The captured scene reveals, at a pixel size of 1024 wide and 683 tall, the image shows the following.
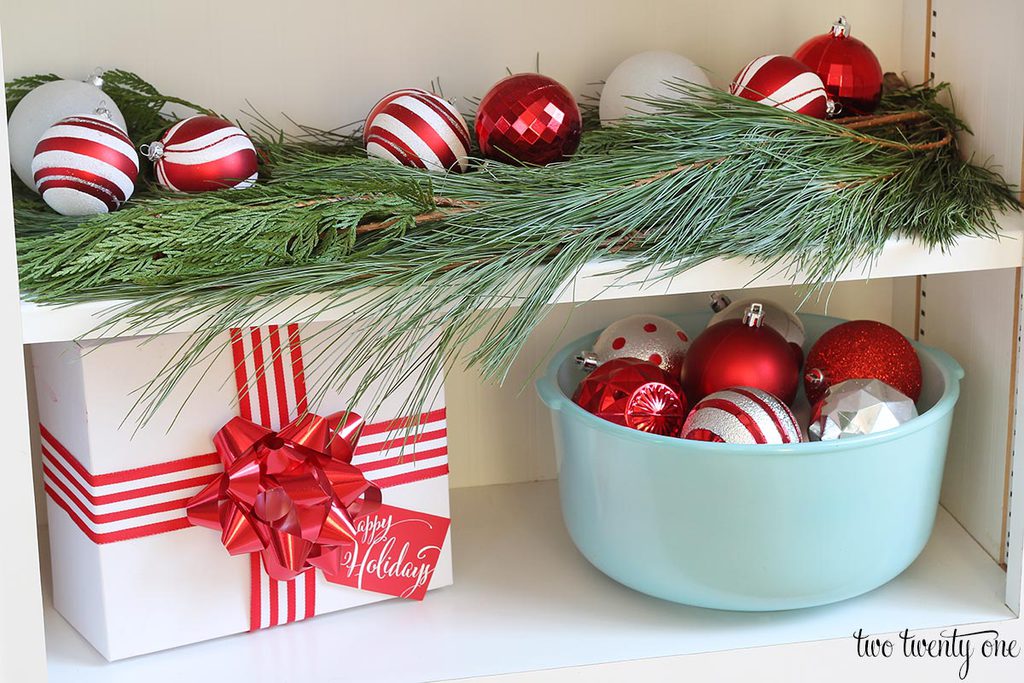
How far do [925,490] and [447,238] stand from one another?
0.37 metres

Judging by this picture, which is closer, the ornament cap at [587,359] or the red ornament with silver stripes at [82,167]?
the red ornament with silver stripes at [82,167]

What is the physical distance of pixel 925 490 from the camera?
0.80 metres

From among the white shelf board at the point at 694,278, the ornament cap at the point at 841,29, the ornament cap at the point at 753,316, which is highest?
the ornament cap at the point at 841,29

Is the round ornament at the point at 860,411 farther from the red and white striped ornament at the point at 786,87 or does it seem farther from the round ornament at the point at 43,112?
the round ornament at the point at 43,112

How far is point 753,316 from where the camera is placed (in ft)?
2.77

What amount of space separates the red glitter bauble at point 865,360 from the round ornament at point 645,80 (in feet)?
0.70

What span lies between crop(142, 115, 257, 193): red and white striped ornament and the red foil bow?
153 mm

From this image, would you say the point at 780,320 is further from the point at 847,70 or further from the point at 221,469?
the point at 221,469

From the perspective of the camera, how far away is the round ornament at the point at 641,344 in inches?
34.3

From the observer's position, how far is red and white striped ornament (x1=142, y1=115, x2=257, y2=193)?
0.74m

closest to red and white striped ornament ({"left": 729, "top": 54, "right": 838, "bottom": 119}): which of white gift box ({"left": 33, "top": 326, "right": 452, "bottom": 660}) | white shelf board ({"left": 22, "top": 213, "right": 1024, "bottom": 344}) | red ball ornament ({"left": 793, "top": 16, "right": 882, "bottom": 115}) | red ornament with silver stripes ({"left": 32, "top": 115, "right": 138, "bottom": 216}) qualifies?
red ball ornament ({"left": 793, "top": 16, "right": 882, "bottom": 115})

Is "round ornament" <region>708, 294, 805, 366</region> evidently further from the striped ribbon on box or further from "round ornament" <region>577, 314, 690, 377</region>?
the striped ribbon on box

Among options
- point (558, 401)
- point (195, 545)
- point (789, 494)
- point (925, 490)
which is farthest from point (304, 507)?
point (925, 490)

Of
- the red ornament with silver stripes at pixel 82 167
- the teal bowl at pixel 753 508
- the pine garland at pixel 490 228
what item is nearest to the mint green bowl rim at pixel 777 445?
the teal bowl at pixel 753 508
